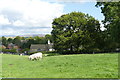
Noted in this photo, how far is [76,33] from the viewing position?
25.5 m

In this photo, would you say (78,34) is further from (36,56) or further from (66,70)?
(66,70)

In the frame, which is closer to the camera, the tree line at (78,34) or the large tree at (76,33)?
the tree line at (78,34)

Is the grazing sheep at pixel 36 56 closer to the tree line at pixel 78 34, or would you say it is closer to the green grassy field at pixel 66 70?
the green grassy field at pixel 66 70

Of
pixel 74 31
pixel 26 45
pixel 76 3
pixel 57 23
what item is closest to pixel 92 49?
pixel 74 31

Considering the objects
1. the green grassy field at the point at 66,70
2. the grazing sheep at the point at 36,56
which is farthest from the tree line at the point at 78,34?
the green grassy field at the point at 66,70

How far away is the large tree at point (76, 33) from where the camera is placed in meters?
24.8

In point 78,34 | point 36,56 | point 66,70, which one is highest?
point 78,34

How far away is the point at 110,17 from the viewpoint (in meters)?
19.1

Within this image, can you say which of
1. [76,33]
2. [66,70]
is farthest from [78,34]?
[66,70]

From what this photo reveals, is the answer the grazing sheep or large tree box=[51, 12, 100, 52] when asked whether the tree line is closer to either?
large tree box=[51, 12, 100, 52]

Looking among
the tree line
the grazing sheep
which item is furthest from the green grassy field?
the tree line

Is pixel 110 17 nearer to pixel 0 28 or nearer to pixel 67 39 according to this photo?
pixel 67 39

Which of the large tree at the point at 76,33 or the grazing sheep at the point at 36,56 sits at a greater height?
the large tree at the point at 76,33

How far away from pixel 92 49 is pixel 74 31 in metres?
3.51
